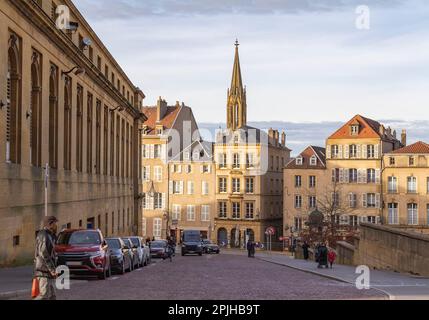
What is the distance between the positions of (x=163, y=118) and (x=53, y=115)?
79.1 m

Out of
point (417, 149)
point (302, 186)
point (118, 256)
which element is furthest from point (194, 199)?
point (118, 256)

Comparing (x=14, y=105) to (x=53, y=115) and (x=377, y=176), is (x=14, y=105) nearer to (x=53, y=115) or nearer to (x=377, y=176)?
(x=53, y=115)

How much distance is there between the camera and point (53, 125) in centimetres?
4050

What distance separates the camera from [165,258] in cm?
5731

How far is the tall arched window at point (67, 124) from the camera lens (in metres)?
43.9

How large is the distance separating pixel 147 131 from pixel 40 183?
8104cm

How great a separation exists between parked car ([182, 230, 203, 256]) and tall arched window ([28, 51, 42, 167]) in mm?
31921

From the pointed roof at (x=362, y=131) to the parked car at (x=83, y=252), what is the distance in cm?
7575

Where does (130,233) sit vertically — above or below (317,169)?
below

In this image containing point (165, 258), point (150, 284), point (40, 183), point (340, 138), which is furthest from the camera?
point (340, 138)

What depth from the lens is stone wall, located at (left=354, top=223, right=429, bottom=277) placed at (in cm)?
3027
